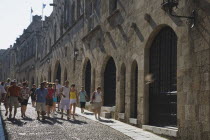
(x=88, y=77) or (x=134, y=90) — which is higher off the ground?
(x=88, y=77)

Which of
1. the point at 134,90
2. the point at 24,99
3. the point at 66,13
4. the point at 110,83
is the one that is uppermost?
the point at 66,13

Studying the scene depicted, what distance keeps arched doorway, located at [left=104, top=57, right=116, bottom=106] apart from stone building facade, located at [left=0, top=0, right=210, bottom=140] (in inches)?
1.7

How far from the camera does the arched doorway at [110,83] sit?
1492 cm

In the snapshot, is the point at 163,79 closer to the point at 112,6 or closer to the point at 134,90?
the point at 134,90

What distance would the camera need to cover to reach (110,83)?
15.4 metres

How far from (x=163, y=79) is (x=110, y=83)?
5474 millimetres

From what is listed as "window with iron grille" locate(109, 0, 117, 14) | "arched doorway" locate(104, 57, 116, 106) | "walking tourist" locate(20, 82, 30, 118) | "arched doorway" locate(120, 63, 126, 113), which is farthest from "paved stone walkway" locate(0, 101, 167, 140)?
"window with iron grille" locate(109, 0, 117, 14)

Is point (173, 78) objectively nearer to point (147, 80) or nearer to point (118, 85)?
point (147, 80)

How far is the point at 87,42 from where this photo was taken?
18625 mm

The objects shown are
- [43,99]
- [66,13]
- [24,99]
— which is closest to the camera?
[43,99]

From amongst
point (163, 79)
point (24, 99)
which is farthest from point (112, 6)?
point (163, 79)

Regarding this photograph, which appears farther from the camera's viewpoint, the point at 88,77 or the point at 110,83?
the point at 88,77

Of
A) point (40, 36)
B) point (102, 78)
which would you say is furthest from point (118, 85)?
point (40, 36)

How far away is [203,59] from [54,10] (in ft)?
80.2
